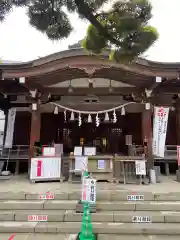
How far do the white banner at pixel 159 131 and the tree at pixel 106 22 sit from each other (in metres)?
5.72

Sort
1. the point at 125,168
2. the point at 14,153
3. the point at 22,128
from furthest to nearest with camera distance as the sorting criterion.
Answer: the point at 22,128 < the point at 14,153 < the point at 125,168

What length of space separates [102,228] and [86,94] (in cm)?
649

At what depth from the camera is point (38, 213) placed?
17.6 feet

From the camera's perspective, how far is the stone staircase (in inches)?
186

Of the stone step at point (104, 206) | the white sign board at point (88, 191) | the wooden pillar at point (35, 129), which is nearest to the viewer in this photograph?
the white sign board at point (88, 191)

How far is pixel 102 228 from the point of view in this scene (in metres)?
4.76

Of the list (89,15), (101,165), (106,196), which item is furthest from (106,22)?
(101,165)

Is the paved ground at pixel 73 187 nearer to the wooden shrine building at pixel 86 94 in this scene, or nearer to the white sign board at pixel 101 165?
the white sign board at pixel 101 165

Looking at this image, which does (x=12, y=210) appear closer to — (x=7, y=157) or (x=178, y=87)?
(x=7, y=157)

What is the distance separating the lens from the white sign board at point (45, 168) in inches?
328

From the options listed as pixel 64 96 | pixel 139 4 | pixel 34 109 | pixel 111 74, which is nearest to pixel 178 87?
pixel 111 74

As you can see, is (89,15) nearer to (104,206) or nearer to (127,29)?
(127,29)

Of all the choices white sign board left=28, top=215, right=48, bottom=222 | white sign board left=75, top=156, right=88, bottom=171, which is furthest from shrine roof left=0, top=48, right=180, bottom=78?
white sign board left=28, top=215, right=48, bottom=222

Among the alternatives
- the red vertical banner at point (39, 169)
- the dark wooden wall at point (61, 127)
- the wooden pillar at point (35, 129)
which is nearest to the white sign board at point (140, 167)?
the red vertical banner at point (39, 169)
